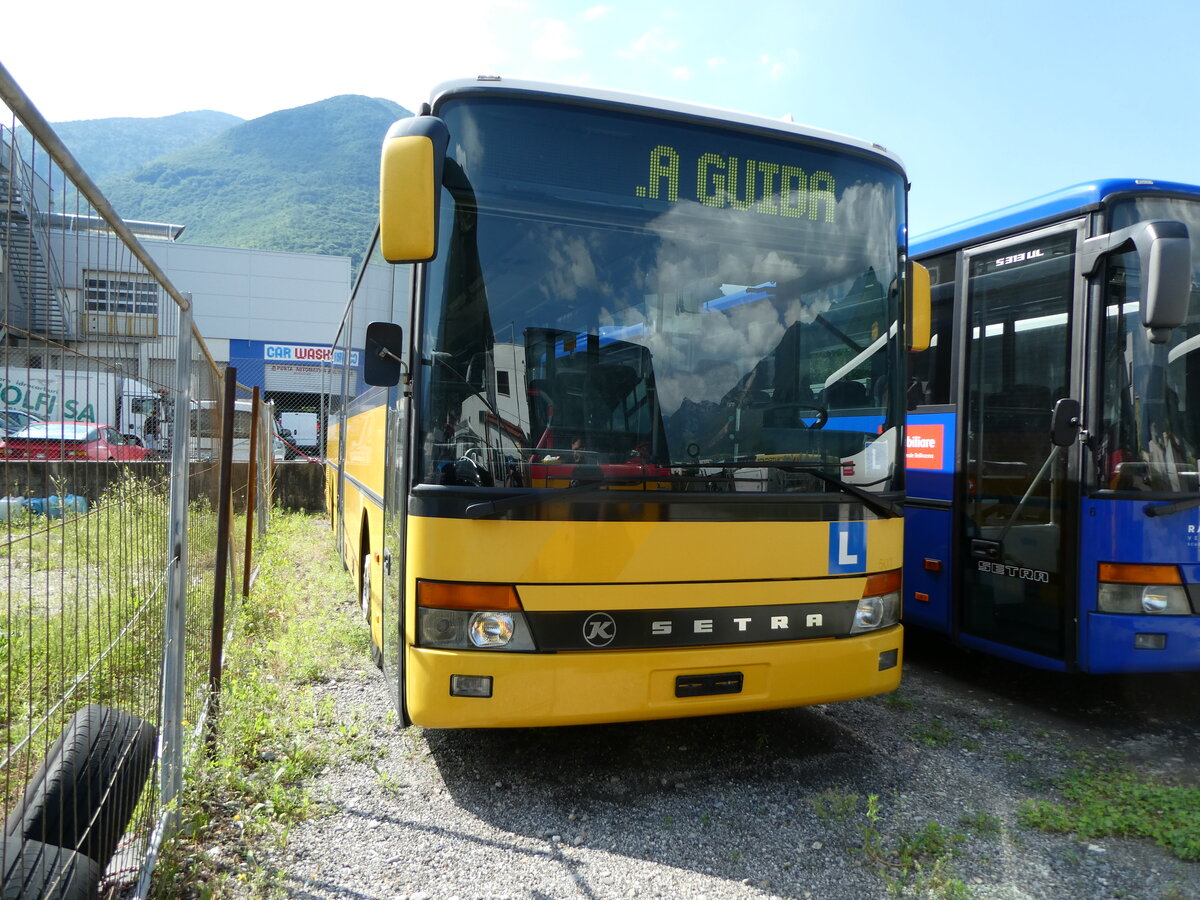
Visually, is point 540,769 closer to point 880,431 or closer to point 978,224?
point 880,431

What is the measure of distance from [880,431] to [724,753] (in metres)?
1.79

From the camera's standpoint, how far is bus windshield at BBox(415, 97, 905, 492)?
11.9ft

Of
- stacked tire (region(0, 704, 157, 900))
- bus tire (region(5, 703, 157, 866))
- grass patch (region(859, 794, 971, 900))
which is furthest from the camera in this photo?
grass patch (region(859, 794, 971, 900))

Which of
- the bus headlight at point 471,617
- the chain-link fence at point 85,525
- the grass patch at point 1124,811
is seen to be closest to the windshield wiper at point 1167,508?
the grass patch at point 1124,811

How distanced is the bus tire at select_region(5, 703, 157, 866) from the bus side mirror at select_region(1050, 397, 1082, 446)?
4.45 meters

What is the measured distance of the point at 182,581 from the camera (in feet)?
10.6

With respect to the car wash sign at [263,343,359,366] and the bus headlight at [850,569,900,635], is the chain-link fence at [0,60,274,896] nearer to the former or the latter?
the bus headlight at [850,569,900,635]

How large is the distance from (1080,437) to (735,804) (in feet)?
→ 8.99

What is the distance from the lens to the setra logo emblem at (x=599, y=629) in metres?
3.64

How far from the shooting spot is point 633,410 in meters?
3.75

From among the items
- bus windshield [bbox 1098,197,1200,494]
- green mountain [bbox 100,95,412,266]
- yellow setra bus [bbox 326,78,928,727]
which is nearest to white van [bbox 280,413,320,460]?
yellow setra bus [bbox 326,78,928,727]

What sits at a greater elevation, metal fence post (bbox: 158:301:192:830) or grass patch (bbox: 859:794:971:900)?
metal fence post (bbox: 158:301:192:830)

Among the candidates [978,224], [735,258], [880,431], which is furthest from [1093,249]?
[735,258]

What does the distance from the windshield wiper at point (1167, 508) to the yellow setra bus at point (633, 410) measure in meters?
1.52
